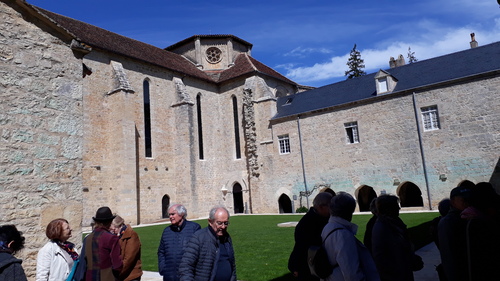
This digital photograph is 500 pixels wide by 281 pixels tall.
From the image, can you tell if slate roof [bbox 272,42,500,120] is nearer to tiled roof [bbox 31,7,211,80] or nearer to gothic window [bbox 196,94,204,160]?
gothic window [bbox 196,94,204,160]

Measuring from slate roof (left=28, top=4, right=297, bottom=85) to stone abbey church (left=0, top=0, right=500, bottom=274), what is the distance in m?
0.15

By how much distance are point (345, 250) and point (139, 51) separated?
24.3m

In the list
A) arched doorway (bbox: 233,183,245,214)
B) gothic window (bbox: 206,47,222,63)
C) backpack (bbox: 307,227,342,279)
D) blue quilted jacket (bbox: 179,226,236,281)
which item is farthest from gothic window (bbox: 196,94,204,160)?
backpack (bbox: 307,227,342,279)

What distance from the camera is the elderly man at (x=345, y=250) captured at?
2.74 meters

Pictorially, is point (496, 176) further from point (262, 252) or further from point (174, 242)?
point (174, 242)

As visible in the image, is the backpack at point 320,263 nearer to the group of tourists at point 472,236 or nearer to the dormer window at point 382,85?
the group of tourists at point 472,236

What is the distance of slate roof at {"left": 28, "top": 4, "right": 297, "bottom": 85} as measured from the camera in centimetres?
2088

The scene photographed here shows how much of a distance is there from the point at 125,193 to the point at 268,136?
10235 millimetres

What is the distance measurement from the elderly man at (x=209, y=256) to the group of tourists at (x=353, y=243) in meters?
0.86

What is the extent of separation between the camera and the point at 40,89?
16.9 feet

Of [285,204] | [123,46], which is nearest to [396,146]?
[285,204]

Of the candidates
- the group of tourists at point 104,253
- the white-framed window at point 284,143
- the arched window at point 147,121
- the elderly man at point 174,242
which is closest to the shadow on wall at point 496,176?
the white-framed window at point 284,143

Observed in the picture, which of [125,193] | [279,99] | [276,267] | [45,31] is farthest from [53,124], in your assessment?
[279,99]

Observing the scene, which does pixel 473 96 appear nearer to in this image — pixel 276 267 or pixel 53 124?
pixel 276 267
